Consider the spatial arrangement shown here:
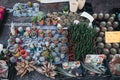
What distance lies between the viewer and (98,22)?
1.90 metres

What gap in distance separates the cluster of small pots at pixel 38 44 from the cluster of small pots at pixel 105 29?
0.27m

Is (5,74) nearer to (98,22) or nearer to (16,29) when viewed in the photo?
(16,29)

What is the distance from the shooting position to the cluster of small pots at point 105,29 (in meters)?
1.69

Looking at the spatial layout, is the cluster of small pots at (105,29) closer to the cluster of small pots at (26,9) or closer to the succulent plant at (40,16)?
the succulent plant at (40,16)

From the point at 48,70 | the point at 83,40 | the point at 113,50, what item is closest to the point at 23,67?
the point at 48,70

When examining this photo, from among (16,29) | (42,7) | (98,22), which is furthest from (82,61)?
(42,7)

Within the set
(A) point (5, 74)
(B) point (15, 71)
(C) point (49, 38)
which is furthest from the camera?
(C) point (49, 38)

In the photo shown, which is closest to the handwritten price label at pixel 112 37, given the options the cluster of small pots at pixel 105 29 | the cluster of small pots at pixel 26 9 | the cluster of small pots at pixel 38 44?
the cluster of small pots at pixel 105 29

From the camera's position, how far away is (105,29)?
1.79 m

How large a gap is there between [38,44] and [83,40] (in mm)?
387

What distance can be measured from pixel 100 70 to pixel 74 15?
1.96ft

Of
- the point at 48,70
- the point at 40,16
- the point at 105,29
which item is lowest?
the point at 48,70

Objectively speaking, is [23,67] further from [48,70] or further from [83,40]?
[83,40]

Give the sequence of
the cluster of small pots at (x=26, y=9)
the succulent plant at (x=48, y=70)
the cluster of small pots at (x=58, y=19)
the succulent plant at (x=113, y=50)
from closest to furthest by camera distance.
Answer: the succulent plant at (x=48, y=70) < the succulent plant at (x=113, y=50) < the cluster of small pots at (x=58, y=19) < the cluster of small pots at (x=26, y=9)
